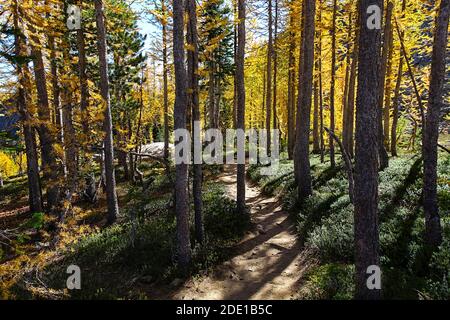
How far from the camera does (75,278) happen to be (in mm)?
8211

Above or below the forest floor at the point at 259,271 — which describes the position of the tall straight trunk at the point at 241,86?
above

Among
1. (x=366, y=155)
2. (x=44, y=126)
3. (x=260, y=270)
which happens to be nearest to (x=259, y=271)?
(x=260, y=270)

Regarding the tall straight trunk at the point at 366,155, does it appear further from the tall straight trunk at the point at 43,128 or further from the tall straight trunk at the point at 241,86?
the tall straight trunk at the point at 43,128

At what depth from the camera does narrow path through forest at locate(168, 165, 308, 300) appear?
24.6 ft

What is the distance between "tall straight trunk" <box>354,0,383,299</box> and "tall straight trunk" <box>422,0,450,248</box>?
240 cm

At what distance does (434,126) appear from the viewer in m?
7.29

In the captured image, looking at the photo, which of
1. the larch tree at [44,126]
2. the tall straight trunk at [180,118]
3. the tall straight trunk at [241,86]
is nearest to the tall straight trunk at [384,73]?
the tall straight trunk at [241,86]

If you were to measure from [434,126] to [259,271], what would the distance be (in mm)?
5615

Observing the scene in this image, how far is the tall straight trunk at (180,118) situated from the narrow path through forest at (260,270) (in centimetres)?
90

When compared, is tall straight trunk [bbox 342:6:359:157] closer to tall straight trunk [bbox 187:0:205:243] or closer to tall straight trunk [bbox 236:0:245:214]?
tall straight trunk [bbox 236:0:245:214]

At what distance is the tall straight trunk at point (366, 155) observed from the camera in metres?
5.35
